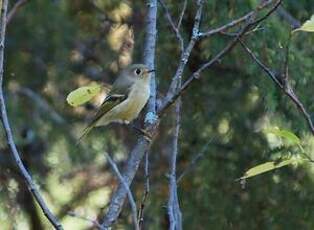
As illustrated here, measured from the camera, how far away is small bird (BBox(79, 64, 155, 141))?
366cm

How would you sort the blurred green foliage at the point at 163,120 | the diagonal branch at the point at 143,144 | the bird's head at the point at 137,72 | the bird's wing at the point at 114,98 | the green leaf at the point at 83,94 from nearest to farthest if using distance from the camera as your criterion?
the diagonal branch at the point at 143,144 < the green leaf at the point at 83,94 < the blurred green foliage at the point at 163,120 < the bird's head at the point at 137,72 < the bird's wing at the point at 114,98

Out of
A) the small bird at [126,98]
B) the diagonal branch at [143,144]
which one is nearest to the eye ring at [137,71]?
the small bird at [126,98]

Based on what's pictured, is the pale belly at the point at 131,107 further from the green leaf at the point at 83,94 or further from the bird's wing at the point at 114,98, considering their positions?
the green leaf at the point at 83,94

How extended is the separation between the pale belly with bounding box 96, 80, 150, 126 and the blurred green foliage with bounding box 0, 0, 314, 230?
93 mm

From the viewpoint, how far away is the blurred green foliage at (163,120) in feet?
10.7

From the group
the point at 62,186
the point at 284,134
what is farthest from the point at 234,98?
the point at 284,134

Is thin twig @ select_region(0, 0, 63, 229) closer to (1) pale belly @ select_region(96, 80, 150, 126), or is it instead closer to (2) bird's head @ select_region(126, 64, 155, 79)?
(2) bird's head @ select_region(126, 64, 155, 79)

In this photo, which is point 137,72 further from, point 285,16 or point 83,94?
point 83,94

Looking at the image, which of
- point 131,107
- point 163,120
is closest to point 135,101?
point 131,107

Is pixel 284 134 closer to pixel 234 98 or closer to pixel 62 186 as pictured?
pixel 234 98

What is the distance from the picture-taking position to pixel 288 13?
3.39 m

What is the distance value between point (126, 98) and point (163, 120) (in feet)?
0.94

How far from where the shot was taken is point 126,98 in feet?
12.3

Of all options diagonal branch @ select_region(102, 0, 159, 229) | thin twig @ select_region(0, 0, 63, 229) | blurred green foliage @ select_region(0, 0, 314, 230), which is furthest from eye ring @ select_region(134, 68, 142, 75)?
thin twig @ select_region(0, 0, 63, 229)
